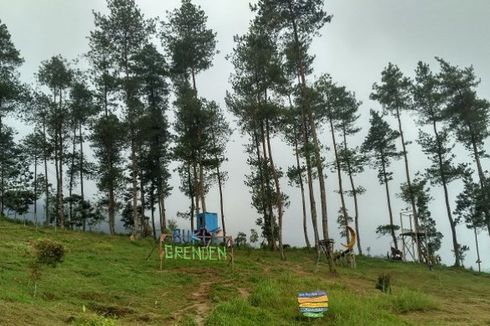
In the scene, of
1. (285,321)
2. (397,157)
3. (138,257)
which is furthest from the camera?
(397,157)

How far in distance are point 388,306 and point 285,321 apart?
5048 mm

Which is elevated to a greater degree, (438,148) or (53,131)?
(53,131)

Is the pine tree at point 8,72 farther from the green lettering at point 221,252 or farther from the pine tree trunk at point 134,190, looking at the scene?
the green lettering at point 221,252

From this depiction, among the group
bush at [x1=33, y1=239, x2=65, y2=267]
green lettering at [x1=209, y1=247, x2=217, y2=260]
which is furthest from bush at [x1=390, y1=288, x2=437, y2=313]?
bush at [x1=33, y1=239, x2=65, y2=267]

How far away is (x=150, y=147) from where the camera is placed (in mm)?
34531

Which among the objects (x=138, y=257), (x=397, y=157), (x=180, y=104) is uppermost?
(x=180, y=104)

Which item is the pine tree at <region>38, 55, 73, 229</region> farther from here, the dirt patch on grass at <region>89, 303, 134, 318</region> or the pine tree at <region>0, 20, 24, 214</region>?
the dirt patch on grass at <region>89, 303, 134, 318</region>

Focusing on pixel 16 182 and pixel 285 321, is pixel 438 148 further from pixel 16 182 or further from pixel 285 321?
pixel 16 182

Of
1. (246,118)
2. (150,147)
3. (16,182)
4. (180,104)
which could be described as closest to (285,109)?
(246,118)

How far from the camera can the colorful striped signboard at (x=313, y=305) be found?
12.8 m

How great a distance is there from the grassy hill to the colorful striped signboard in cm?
28

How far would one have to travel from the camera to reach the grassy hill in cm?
1148

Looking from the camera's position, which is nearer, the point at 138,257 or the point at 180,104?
the point at 138,257

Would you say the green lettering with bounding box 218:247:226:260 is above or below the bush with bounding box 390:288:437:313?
above
